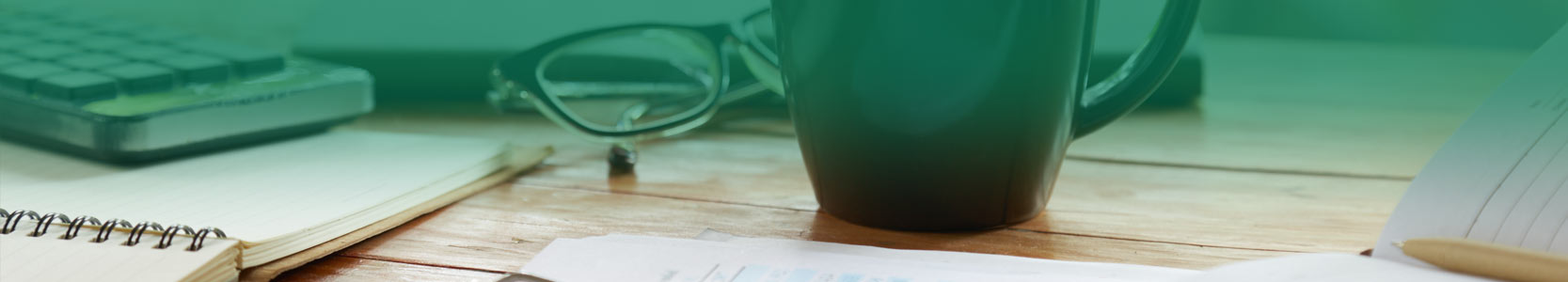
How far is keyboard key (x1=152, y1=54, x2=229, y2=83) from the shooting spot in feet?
1.71

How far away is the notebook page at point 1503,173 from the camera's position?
1.01ft

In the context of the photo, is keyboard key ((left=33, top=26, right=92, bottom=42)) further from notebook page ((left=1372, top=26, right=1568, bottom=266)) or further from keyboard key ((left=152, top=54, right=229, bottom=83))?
notebook page ((left=1372, top=26, right=1568, bottom=266))

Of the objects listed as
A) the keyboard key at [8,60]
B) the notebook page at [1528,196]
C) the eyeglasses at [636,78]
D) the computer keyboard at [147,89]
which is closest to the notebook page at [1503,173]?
the notebook page at [1528,196]

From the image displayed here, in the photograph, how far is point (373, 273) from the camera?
0.33m

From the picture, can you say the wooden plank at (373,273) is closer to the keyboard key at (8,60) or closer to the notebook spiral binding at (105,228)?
the notebook spiral binding at (105,228)

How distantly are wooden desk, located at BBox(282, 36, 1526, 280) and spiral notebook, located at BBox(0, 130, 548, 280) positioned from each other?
0.01 meters

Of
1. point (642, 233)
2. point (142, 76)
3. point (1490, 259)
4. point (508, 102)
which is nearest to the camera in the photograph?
point (1490, 259)

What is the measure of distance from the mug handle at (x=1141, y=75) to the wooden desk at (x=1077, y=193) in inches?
1.7

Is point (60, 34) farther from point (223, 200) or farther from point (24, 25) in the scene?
point (223, 200)

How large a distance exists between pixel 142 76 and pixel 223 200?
0.48ft

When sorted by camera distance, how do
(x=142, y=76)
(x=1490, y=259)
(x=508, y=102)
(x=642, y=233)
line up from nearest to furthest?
(x=1490, y=259)
(x=642, y=233)
(x=142, y=76)
(x=508, y=102)

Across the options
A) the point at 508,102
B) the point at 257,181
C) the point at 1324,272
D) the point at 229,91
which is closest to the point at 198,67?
the point at 229,91

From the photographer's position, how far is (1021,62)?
1.14ft

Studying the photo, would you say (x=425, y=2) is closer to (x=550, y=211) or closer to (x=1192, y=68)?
(x=550, y=211)
